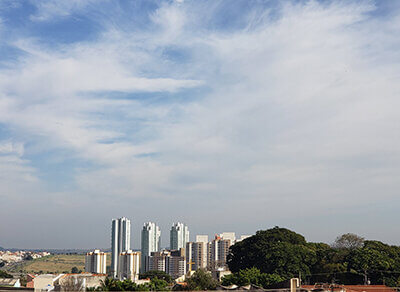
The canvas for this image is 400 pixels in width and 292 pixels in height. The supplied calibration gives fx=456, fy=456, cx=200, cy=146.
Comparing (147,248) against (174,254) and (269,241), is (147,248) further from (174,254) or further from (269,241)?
(269,241)

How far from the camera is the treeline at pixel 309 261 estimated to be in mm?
33344

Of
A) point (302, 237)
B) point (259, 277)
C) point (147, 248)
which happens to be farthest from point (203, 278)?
point (147, 248)

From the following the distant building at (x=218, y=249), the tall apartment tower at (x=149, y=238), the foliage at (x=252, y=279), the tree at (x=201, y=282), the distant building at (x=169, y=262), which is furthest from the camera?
the tall apartment tower at (x=149, y=238)

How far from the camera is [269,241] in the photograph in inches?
1730

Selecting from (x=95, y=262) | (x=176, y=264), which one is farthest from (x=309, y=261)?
(x=176, y=264)

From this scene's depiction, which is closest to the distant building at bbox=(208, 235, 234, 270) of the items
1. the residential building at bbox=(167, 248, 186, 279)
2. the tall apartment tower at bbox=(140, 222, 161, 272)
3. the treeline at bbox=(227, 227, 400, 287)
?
the residential building at bbox=(167, 248, 186, 279)

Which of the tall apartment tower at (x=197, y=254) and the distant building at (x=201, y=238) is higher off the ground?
the distant building at (x=201, y=238)

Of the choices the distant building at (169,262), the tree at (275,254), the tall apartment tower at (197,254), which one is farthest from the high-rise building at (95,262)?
the tree at (275,254)

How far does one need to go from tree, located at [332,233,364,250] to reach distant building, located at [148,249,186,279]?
52466 millimetres

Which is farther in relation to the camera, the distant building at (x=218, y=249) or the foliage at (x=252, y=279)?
the distant building at (x=218, y=249)

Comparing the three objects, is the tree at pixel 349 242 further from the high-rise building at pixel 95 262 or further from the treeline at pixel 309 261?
the high-rise building at pixel 95 262

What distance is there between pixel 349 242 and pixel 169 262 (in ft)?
187

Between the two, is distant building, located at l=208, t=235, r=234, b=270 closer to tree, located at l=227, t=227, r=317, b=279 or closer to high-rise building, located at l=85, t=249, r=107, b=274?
high-rise building, located at l=85, t=249, r=107, b=274

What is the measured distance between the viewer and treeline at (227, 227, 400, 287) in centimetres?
3334
